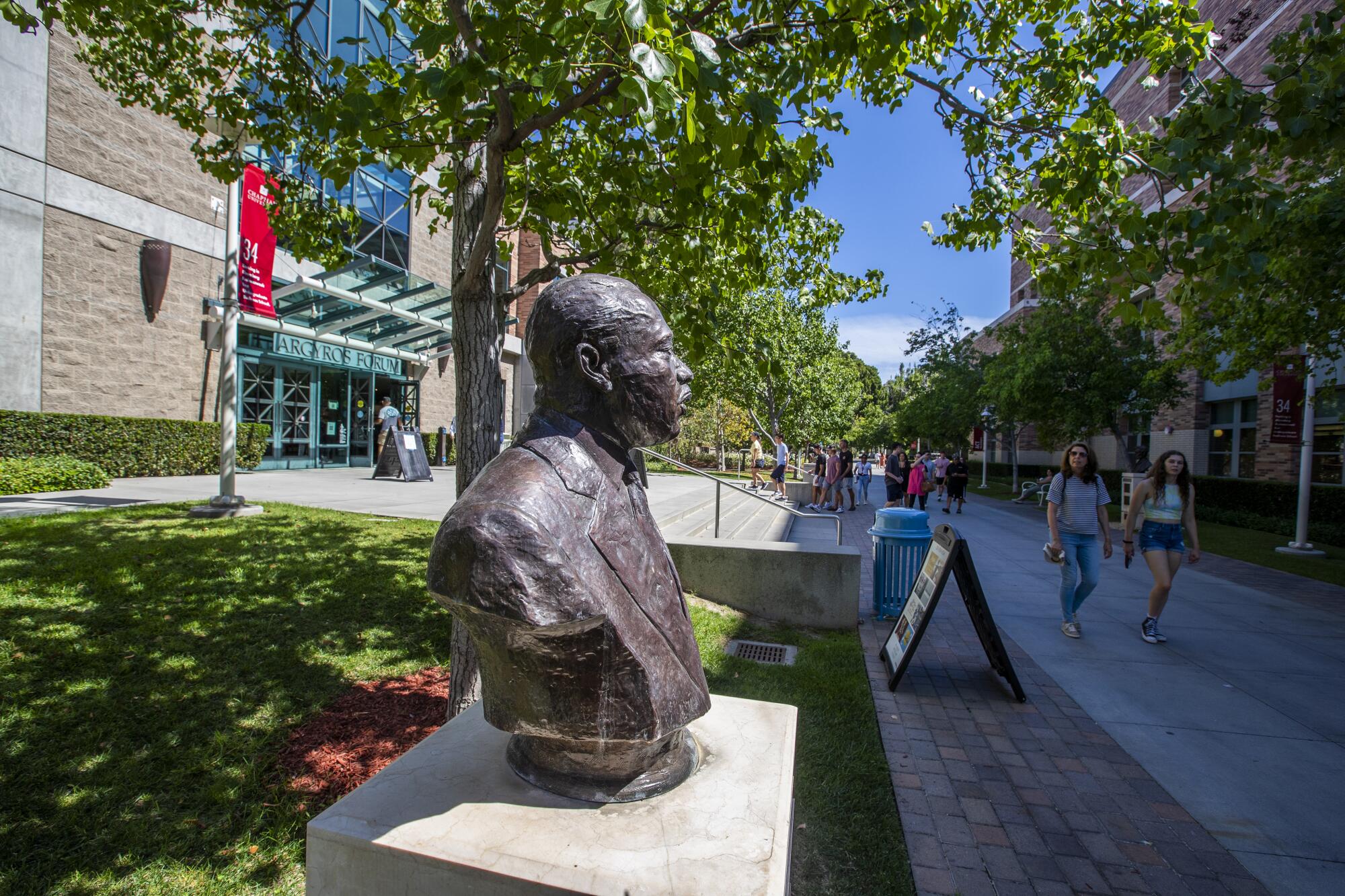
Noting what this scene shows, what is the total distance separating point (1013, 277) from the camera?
45.5m

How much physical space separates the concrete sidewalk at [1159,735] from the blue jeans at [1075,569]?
39 centimetres

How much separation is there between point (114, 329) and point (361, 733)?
46.5 ft

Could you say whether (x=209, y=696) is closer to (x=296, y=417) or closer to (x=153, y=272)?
(x=153, y=272)

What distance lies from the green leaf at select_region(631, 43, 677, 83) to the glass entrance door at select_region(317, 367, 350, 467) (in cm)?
1966

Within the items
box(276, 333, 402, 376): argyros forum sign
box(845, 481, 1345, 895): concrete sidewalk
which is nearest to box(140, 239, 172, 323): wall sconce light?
box(276, 333, 402, 376): argyros forum sign

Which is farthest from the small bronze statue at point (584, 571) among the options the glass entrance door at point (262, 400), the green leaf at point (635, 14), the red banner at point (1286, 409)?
the glass entrance door at point (262, 400)

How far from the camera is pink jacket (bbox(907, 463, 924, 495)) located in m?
15.9

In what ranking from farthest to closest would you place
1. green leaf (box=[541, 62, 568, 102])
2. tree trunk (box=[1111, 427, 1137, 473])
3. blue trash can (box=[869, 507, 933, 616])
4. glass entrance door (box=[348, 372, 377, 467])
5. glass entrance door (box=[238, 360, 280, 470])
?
glass entrance door (box=[348, 372, 377, 467]) < tree trunk (box=[1111, 427, 1137, 473]) < glass entrance door (box=[238, 360, 280, 470]) < blue trash can (box=[869, 507, 933, 616]) < green leaf (box=[541, 62, 568, 102])

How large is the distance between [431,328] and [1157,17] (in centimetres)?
1950

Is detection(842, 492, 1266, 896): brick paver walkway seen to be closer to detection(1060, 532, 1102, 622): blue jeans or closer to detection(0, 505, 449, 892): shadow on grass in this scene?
detection(1060, 532, 1102, 622): blue jeans

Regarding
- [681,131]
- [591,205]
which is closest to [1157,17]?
[681,131]

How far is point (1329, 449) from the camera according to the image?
1620 centimetres

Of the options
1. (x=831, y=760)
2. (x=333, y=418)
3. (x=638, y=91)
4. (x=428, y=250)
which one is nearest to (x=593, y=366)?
(x=638, y=91)

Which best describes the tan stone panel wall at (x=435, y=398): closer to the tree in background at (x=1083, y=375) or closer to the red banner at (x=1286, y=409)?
the tree in background at (x=1083, y=375)
